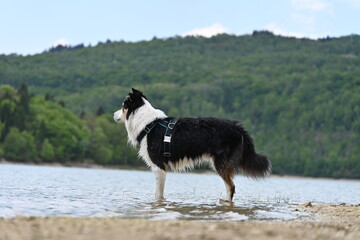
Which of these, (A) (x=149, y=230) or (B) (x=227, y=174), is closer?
(A) (x=149, y=230)

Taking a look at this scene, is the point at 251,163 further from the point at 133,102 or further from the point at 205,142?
the point at 133,102

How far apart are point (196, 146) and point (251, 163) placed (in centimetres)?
148

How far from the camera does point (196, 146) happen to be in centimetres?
1370

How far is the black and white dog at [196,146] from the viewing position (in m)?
13.7

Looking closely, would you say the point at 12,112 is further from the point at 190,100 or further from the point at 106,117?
the point at 190,100

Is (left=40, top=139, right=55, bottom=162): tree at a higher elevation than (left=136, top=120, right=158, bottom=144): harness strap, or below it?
below

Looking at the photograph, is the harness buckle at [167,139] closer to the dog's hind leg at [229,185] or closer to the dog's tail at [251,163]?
the dog's hind leg at [229,185]

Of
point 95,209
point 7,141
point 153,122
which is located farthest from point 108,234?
point 7,141

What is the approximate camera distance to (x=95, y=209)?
11.2 m

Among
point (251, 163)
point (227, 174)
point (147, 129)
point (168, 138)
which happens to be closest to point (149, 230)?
point (168, 138)

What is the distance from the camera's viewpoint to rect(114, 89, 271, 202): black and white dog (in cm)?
1366

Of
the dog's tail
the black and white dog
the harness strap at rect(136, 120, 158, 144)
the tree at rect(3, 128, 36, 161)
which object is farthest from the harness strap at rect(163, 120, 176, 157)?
the tree at rect(3, 128, 36, 161)

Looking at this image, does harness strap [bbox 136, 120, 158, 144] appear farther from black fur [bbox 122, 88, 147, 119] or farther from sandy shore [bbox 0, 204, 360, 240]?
sandy shore [bbox 0, 204, 360, 240]

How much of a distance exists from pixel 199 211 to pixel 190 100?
176503mm
